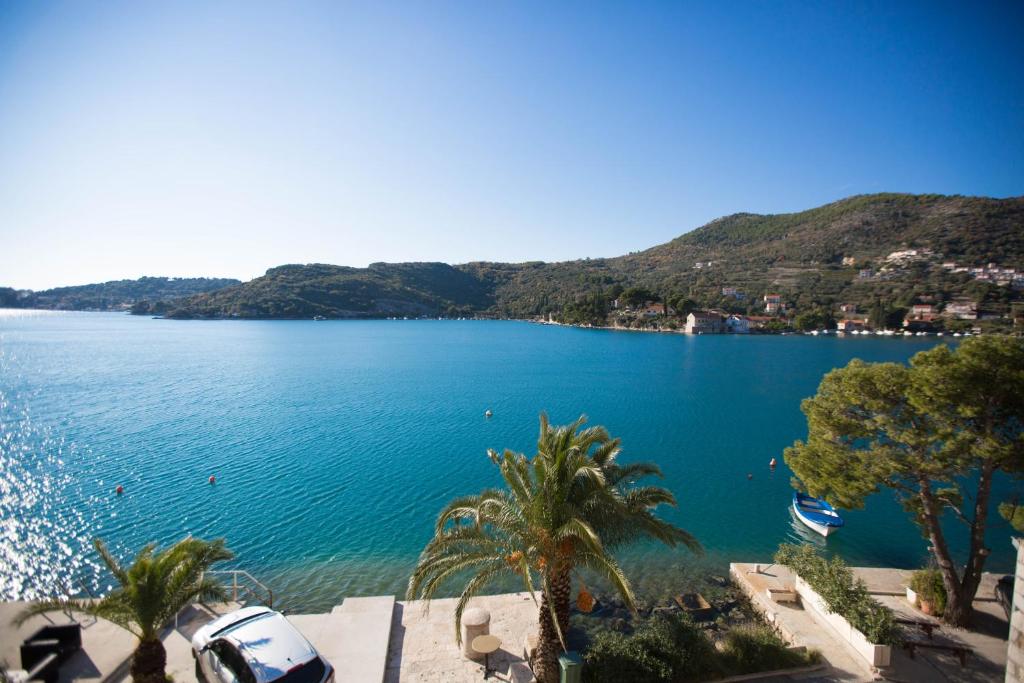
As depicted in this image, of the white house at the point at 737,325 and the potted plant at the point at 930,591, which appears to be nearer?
the potted plant at the point at 930,591

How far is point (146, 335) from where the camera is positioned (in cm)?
11669

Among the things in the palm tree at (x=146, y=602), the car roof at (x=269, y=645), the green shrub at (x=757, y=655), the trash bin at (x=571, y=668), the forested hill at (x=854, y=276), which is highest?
the forested hill at (x=854, y=276)

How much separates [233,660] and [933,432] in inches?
662

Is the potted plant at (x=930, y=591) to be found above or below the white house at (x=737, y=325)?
below

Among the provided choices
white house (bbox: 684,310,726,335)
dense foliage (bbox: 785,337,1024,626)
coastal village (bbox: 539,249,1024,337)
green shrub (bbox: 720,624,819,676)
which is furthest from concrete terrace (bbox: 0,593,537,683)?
coastal village (bbox: 539,249,1024,337)

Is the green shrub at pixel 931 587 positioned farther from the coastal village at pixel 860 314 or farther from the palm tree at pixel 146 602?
the coastal village at pixel 860 314

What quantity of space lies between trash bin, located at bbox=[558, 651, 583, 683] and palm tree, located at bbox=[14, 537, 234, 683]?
7.12 meters

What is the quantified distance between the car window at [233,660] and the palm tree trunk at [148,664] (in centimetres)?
96

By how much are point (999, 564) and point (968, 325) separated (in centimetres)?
12863

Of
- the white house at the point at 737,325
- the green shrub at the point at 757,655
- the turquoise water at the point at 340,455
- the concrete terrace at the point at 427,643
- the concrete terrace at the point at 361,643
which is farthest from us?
the white house at the point at 737,325

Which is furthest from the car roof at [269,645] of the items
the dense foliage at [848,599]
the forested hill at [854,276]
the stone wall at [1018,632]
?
the forested hill at [854,276]

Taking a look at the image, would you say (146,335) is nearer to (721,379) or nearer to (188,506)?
(188,506)

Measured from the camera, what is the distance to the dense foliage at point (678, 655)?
358 inches

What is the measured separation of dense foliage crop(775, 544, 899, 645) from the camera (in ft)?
34.6
